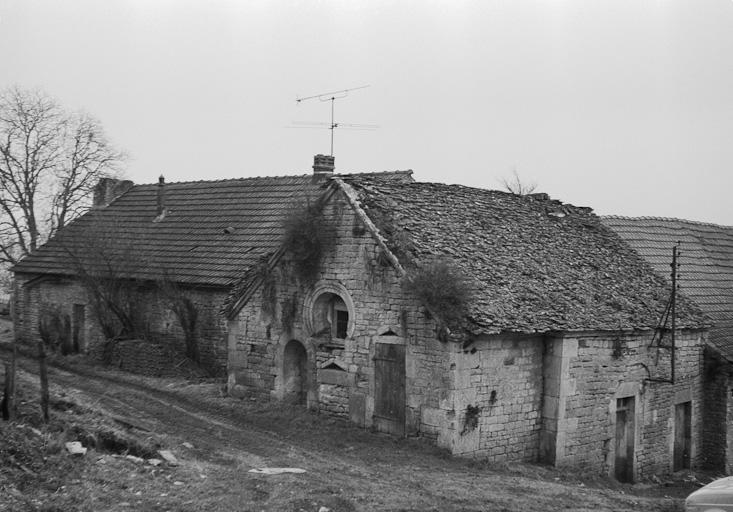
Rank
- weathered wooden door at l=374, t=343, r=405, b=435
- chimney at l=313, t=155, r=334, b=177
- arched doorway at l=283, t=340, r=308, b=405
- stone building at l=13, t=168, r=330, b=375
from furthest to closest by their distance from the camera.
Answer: chimney at l=313, t=155, r=334, b=177, stone building at l=13, t=168, r=330, b=375, arched doorway at l=283, t=340, r=308, b=405, weathered wooden door at l=374, t=343, r=405, b=435

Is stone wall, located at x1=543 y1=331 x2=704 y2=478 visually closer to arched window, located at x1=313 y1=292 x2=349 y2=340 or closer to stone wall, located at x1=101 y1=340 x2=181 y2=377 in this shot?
arched window, located at x1=313 y1=292 x2=349 y2=340

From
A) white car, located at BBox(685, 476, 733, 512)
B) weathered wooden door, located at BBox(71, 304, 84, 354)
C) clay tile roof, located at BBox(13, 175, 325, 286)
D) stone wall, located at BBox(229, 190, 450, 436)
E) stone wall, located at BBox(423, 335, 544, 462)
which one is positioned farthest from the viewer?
weathered wooden door, located at BBox(71, 304, 84, 354)

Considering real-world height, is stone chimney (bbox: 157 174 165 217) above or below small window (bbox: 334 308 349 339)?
above

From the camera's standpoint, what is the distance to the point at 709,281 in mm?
25422

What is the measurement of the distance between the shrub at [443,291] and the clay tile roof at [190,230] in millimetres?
8147

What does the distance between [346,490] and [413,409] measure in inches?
164

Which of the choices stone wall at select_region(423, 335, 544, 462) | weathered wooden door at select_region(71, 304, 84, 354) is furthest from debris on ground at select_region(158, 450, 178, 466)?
weathered wooden door at select_region(71, 304, 84, 354)

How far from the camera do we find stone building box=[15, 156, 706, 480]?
653 inches

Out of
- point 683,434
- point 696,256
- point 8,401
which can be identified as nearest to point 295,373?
point 8,401

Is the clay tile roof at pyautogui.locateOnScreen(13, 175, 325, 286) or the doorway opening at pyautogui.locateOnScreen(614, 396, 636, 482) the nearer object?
the doorway opening at pyautogui.locateOnScreen(614, 396, 636, 482)

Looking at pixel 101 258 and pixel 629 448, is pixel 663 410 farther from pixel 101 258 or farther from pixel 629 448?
pixel 101 258

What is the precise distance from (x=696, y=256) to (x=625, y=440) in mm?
9030

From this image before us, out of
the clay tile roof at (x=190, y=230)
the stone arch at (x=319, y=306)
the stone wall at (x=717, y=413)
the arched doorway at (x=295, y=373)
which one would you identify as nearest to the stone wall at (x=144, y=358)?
the clay tile roof at (x=190, y=230)

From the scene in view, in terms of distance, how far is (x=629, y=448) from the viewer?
19.5 metres
